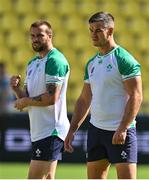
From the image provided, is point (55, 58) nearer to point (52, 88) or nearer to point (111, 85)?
point (52, 88)

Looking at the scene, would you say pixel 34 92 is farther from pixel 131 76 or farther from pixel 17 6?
pixel 17 6

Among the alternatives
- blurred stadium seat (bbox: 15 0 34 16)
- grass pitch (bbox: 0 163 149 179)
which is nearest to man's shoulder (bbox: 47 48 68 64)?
grass pitch (bbox: 0 163 149 179)

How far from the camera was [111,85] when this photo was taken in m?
6.16

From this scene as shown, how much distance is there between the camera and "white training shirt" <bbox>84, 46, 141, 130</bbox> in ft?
19.9

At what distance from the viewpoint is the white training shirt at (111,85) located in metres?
6.07

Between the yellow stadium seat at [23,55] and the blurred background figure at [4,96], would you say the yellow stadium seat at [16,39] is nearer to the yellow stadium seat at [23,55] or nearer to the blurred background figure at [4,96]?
the yellow stadium seat at [23,55]

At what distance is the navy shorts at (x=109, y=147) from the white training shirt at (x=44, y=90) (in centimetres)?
37

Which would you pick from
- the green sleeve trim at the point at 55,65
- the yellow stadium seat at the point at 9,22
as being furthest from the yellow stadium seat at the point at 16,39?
the green sleeve trim at the point at 55,65

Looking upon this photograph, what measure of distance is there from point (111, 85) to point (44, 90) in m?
0.72

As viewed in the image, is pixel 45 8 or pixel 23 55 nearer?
pixel 23 55

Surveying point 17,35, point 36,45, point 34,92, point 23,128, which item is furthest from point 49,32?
point 17,35

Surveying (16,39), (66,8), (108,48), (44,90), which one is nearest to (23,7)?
(16,39)

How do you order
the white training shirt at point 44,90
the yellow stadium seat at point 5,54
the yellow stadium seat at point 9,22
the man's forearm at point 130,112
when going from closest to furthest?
the man's forearm at point 130,112, the white training shirt at point 44,90, the yellow stadium seat at point 5,54, the yellow stadium seat at point 9,22

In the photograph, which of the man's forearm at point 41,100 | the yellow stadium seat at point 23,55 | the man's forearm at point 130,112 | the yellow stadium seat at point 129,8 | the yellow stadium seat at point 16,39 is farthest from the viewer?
the yellow stadium seat at point 129,8
